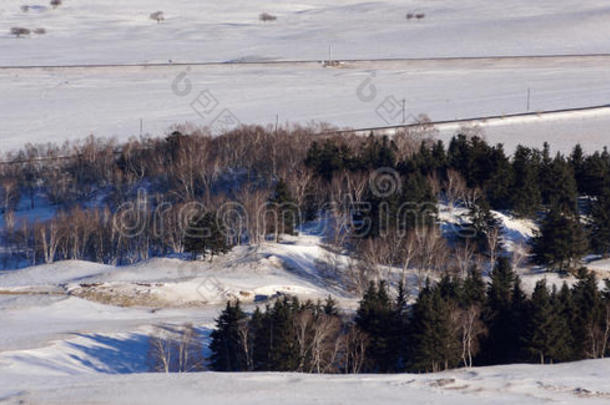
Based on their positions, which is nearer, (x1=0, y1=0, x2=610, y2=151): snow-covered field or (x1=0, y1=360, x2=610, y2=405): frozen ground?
(x1=0, y1=360, x2=610, y2=405): frozen ground

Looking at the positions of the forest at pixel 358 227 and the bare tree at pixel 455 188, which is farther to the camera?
the bare tree at pixel 455 188

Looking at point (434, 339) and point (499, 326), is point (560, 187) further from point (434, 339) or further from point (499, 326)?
point (434, 339)

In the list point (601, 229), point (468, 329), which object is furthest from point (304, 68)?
point (468, 329)

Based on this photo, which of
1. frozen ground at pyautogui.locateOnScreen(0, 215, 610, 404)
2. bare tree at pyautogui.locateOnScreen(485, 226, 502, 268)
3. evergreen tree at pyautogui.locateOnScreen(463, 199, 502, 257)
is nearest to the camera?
frozen ground at pyautogui.locateOnScreen(0, 215, 610, 404)

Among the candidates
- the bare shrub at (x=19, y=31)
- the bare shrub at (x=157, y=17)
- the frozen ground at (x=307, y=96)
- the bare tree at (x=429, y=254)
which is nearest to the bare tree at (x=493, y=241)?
the bare tree at (x=429, y=254)

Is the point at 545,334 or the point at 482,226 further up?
the point at 482,226

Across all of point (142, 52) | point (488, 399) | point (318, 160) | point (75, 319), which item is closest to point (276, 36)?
point (142, 52)

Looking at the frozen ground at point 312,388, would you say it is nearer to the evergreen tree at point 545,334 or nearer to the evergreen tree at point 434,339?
the evergreen tree at point 434,339

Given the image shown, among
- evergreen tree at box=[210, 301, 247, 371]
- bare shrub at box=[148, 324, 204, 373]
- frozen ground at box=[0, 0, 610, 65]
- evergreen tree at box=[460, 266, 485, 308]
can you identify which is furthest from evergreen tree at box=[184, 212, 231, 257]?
frozen ground at box=[0, 0, 610, 65]

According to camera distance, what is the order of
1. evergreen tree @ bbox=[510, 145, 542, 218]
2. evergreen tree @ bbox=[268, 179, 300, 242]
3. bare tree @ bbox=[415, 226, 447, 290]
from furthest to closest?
evergreen tree @ bbox=[510, 145, 542, 218], evergreen tree @ bbox=[268, 179, 300, 242], bare tree @ bbox=[415, 226, 447, 290]

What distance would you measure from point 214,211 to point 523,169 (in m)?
13.2

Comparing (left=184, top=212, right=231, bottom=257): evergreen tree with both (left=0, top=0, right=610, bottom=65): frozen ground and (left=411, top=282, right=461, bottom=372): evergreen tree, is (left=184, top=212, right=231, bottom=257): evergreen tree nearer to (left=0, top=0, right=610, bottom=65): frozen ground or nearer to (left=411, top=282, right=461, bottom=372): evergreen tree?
(left=411, top=282, right=461, bottom=372): evergreen tree

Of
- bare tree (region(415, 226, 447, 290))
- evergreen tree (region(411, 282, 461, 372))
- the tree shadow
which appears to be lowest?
the tree shadow

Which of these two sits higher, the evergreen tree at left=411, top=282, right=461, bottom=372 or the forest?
the forest
